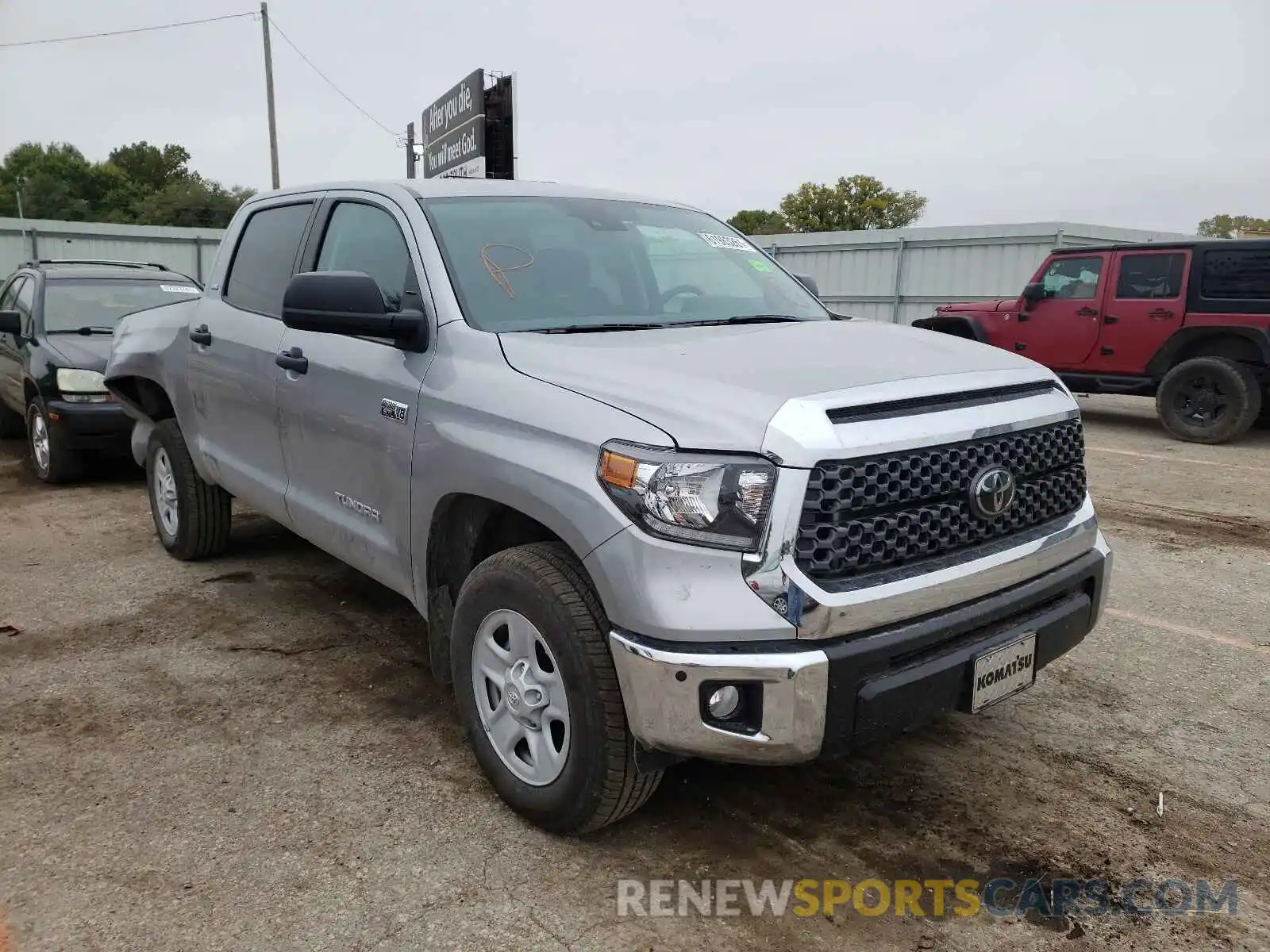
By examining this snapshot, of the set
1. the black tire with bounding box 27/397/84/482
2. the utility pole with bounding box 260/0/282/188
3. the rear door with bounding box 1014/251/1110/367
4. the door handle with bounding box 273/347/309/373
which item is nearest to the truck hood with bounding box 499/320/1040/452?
the door handle with bounding box 273/347/309/373

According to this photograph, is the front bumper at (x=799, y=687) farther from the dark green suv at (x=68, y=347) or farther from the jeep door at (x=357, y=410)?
the dark green suv at (x=68, y=347)

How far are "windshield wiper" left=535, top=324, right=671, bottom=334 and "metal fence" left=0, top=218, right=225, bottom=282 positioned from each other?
746 inches

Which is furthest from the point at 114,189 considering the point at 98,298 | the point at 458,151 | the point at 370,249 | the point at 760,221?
the point at 370,249

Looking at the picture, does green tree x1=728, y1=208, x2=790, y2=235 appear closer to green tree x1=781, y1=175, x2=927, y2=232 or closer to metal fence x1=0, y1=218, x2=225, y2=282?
green tree x1=781, y1=175, x2=927, y2=232

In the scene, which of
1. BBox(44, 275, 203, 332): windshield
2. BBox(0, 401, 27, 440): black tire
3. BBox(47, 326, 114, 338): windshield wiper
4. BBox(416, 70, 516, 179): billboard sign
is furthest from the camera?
BBox(416, 70, 516, 179): billboard sign

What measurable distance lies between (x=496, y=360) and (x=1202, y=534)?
17.8ft

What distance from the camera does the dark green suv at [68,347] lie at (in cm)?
717

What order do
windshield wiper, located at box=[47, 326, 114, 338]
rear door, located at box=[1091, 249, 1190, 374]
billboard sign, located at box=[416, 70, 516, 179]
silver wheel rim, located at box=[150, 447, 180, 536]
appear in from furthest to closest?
billboard sign, located at box=[416, 70, 516, 179] → rear door, located at box=[1091, 249, 1190, 374] → windshield wiper, located at box=[47, 326, 114, 338] → silver wheel rim, located at box=[150, 447, 180, 536]

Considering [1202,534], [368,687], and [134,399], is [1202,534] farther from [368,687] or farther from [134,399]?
A: [134,399]

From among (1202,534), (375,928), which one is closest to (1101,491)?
(1202,534)

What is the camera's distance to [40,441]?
761cm

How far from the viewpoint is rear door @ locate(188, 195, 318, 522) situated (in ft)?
13.5

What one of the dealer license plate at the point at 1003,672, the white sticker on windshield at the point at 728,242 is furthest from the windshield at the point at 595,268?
the dealer license plate at the point at 1003,672

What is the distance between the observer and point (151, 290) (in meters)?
8.51
